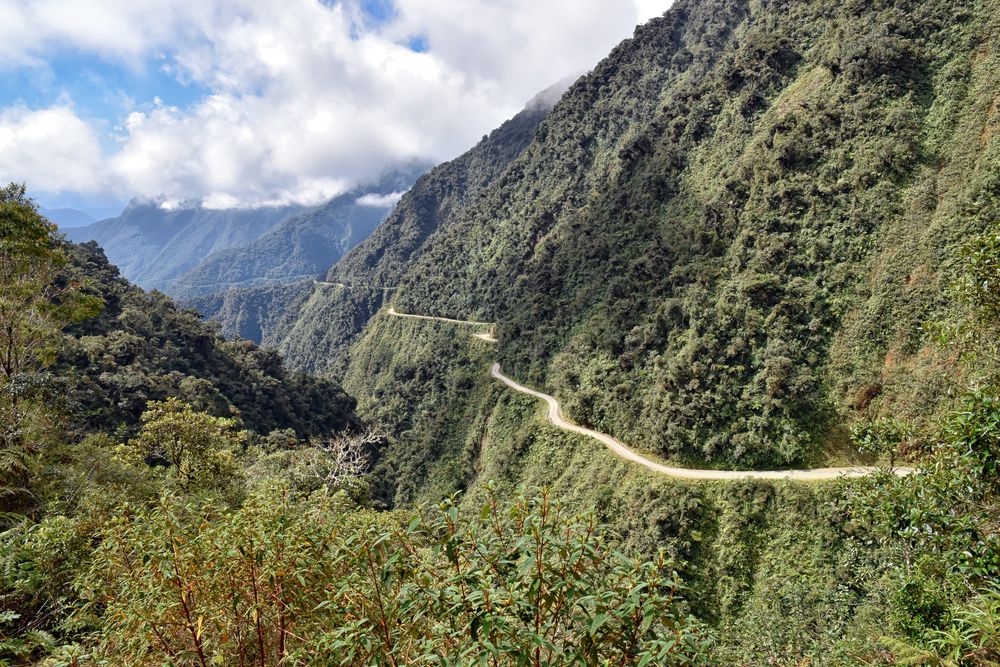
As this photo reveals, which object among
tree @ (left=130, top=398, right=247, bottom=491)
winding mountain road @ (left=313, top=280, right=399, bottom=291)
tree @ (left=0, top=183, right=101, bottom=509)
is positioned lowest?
tree @ (left=130, top=398, right=247, bottom=491)

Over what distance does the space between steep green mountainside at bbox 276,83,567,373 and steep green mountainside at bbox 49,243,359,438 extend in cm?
6116

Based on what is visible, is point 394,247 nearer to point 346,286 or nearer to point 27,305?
point 346,286

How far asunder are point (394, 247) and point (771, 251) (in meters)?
138

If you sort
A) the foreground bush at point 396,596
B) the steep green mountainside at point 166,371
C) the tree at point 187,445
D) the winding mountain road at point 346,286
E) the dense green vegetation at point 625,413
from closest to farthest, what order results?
the foreground bush at point 396,596 → the dense green vegetation at point 625,413 → the tree at point 187,445 → the steep green mountainside at point 166,371 → the winding mountain road at point 346,286

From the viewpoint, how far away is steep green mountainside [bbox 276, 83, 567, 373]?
140m

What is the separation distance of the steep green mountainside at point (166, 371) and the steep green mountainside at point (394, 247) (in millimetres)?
61159

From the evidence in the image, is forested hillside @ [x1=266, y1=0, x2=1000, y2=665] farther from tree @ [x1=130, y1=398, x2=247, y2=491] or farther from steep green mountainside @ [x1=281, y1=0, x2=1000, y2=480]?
tree @ [x1=130, y1=398, x2=247, y2=491]

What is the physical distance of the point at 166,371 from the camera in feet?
174

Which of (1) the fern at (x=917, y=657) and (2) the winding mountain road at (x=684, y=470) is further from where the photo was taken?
(2) the winding mountain road at (x=684, y=470)

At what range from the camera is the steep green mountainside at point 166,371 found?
131 feet

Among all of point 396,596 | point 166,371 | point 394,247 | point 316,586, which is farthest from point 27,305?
point 394,247

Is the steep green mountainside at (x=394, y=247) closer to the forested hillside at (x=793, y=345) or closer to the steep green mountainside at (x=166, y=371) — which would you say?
the steep green mountainside at (x=166, y=371)

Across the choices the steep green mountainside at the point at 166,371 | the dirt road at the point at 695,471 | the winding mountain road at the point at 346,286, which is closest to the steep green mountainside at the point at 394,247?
the winding mountain road at the point at 346,286

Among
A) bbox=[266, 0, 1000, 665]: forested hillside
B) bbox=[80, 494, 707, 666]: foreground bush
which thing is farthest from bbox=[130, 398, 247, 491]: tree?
bbox=[266, 0, 1000, 665]: forested hillside
